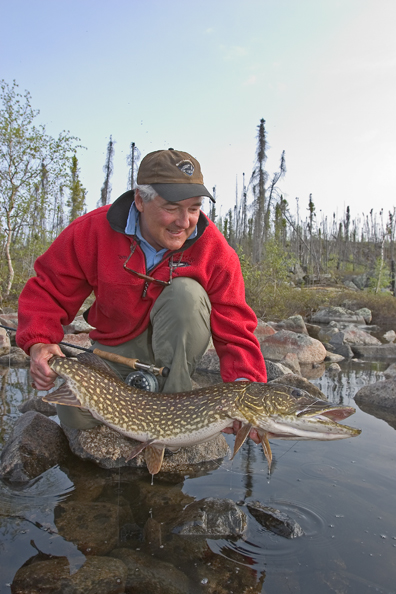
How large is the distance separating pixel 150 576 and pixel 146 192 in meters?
2.36

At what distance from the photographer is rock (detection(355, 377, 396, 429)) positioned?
5109 millimetres

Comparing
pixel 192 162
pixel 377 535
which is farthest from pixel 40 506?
pixel 192 162

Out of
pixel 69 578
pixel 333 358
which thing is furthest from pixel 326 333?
pixel 69 578

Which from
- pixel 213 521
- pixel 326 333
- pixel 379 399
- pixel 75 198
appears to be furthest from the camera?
pixel 75 198

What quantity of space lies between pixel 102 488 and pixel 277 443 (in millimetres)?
1649

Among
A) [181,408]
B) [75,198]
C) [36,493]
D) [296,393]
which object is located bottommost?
[36,493]

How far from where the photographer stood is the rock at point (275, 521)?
2.40 meters

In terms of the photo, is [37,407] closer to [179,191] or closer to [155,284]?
[155,284]

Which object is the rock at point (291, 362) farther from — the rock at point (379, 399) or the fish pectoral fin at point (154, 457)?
the fish pectoral fin at point (154, 457)

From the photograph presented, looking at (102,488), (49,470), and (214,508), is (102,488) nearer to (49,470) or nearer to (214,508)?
(49,470)

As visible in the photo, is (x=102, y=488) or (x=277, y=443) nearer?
(x=102, y=488)

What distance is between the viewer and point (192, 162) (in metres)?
3.18

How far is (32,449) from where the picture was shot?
3.20 metres

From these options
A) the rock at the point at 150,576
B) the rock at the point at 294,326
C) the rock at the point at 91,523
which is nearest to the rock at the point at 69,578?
the rock at the point at 150,576
